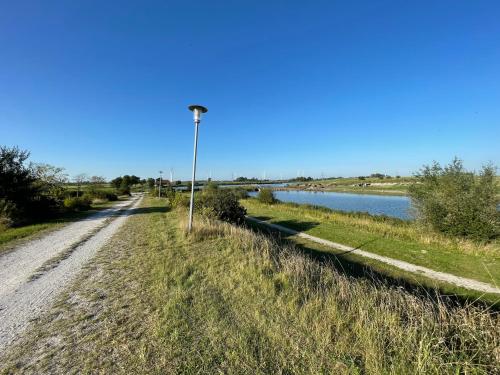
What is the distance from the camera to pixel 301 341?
2.86 meters

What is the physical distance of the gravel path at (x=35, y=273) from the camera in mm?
3696

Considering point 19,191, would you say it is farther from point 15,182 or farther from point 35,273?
point 35,273

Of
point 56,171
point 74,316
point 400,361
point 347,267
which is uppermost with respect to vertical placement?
point 56,171

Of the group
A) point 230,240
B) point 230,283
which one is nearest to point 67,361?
point 230,283

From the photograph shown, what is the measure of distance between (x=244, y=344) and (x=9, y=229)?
14.9 m

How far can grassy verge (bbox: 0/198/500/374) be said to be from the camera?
2.50 meters

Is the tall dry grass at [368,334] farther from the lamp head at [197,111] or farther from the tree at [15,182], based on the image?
the tree at [15,182]

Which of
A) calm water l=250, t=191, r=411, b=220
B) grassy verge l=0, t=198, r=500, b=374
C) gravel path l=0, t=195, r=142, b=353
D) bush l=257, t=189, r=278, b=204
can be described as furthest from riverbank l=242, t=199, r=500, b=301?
bush l=257, t=189, r=278, b=204

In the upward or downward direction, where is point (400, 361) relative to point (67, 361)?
upward

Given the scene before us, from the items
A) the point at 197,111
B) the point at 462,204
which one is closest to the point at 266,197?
the point at 462,204

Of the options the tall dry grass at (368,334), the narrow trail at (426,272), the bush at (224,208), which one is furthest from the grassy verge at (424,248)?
the tall dry grass at (368,334)

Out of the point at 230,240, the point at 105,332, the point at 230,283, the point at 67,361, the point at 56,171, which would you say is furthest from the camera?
the point at 56,171

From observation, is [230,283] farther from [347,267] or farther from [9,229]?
[9,229]

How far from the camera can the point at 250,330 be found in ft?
10.3
